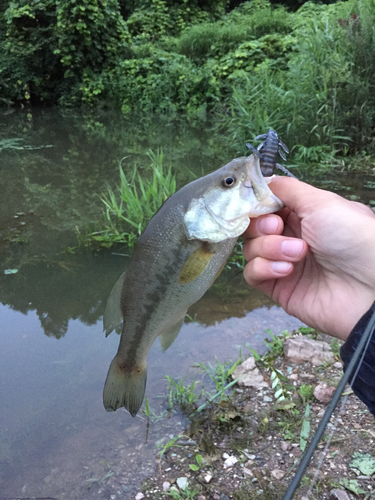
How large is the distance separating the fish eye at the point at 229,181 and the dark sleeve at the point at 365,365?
0.65 meters

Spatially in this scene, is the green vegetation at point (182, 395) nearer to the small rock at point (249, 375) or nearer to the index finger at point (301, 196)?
the small rock at point (249, 375)

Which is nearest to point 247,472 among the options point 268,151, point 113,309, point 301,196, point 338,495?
point 338,495

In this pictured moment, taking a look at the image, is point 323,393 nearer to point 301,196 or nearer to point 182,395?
point 182,395

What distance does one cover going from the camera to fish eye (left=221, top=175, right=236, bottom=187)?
1.47 m

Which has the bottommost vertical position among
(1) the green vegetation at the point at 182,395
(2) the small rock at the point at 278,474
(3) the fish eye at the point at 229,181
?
(1) the green vegetation at the point at 182,395

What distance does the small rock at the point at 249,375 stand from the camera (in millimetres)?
2695

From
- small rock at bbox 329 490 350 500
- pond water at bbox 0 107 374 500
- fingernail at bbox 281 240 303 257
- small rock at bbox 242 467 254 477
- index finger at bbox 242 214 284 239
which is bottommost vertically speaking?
pond water at bbox 0 107 374 500

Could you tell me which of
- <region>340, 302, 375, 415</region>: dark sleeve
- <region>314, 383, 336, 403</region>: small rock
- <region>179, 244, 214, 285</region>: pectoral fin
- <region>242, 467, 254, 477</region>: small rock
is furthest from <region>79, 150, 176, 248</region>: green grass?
<region>340, 302, 375, 415</region>: dark sleeve

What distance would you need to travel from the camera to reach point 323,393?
2482 millimetres

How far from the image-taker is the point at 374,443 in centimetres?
215

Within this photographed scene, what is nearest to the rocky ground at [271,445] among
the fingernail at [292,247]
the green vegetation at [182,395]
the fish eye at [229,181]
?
the green vegetation at [182,395]

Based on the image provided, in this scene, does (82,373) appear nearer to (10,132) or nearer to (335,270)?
(335,270)

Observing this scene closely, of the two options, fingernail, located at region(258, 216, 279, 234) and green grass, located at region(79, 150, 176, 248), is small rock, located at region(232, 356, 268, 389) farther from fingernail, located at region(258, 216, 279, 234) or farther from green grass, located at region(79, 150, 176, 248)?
green grass, located at region(79, 150, 176, 248)

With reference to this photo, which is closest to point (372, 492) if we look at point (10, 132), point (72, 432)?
point (72, 432)
